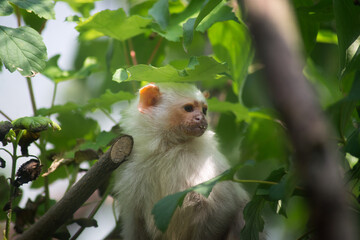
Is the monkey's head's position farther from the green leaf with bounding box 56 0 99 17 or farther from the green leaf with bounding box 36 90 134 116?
the green leaf with bounding box 56 0 99 17

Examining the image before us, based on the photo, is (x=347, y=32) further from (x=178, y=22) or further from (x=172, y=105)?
(x=172, y=105)

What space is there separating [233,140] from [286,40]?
306 cm

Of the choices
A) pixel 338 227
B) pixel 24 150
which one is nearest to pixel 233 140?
pixel 24 150

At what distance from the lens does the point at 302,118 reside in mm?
816

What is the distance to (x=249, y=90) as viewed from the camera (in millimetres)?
3928

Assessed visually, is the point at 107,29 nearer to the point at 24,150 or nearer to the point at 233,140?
the point at 24,150

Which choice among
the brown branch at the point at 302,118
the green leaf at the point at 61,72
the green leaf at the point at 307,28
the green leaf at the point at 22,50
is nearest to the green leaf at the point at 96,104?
the green leaf at the point at 61,72

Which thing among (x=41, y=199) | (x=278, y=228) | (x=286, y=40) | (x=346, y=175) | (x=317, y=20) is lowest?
(x=278, y=228)

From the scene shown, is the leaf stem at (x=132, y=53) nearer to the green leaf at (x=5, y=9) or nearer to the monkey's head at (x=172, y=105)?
the monkey's head at (x=172, y=105)

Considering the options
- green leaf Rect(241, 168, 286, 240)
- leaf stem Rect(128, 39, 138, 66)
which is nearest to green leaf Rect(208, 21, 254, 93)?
leaf stem Rect(128, 39, 138, 66)

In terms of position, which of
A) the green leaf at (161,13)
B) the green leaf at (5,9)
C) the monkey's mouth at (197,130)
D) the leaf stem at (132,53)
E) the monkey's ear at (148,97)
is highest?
the green leaf at (5,9)

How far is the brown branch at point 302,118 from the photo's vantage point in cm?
81

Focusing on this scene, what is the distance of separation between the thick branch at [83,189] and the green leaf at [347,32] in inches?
48.3

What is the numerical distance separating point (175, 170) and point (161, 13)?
104 centimetres
